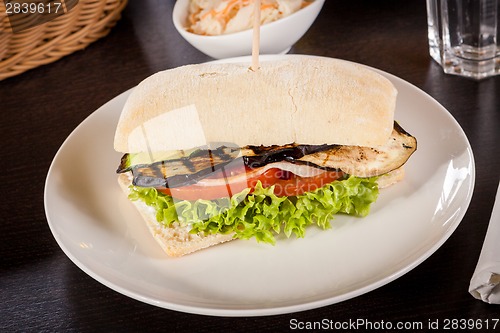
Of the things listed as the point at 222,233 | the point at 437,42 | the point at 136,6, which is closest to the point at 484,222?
the point at 222,233

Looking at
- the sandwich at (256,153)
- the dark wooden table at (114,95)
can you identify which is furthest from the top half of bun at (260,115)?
the dark wooden table at (114,95)

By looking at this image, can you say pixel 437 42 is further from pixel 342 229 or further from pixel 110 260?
pixel 110 260

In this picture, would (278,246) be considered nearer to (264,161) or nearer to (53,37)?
(264,161)

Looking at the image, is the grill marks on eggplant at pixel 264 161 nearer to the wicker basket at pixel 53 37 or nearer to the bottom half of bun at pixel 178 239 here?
the bottom half of bun at pixel 178 239

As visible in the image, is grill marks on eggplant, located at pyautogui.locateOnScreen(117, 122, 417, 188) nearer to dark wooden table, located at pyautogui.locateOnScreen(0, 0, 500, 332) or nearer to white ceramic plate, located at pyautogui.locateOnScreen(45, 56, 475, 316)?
white ceramic plate, located at pyautogui.locateOnScreen(45, 56, 475, 316)

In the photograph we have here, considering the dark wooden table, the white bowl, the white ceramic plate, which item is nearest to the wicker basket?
the dark wooden table

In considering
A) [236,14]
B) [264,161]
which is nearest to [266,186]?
[264,161]
